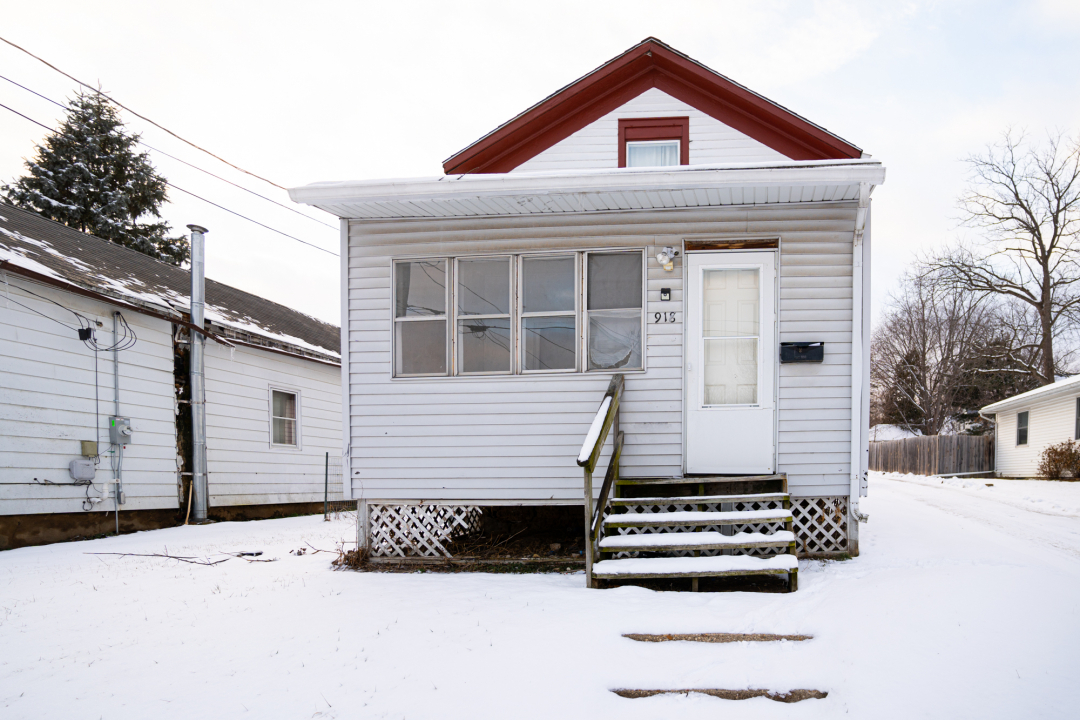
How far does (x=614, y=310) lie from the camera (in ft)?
19.3

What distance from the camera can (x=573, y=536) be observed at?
6602mm

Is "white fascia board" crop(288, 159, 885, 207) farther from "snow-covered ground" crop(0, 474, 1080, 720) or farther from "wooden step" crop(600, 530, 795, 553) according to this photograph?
"snow-covered ground" crop(0, 474, 1080, 720)

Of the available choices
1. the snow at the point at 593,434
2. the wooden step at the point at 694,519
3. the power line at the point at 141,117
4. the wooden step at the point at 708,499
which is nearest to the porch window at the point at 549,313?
the snow at the point at 593,434

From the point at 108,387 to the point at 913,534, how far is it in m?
9.85

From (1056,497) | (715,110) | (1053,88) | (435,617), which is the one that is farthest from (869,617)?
(1053,88)

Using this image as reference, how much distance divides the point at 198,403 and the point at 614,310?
272 inches

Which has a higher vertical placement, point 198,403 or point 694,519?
point 198,403

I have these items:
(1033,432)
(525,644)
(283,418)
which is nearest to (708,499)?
(525,644)

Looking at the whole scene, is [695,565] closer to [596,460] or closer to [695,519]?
[695,519]

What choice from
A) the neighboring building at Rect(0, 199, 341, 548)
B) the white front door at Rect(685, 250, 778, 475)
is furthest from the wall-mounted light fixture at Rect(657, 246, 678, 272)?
the neighboring building at Rect(0, 199, 341, 548)

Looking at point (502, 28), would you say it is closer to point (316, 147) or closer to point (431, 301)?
point (316, 147)

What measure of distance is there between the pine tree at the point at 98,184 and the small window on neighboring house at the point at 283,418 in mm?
13631

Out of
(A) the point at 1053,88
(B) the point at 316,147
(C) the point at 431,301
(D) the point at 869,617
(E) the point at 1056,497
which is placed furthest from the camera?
(A) the point at 1053,88

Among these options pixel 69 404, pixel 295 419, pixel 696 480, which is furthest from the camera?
pixel 295 419
